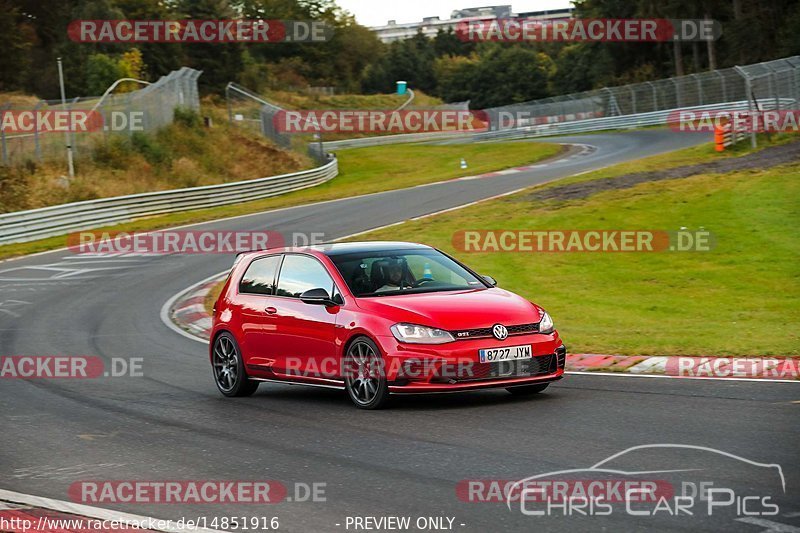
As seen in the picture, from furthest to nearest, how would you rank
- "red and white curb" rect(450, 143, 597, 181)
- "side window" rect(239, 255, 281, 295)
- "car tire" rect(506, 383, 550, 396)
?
"red and white curb" rect(450, 143, 597, 181) < "side window" rect(239, 255, 281, 295) < "car tire" rect(506, 383, 550, 396)

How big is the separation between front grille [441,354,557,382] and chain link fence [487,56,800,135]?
1248 inches

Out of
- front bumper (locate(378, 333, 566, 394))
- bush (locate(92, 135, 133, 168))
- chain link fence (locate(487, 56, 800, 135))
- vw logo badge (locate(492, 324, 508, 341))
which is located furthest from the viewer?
chain link fence (locate(487, 56, 800, 135))

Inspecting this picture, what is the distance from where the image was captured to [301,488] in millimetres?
7195

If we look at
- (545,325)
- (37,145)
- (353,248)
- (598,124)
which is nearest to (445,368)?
(545,325)

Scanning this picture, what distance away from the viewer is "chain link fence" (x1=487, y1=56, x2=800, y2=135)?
143 ft

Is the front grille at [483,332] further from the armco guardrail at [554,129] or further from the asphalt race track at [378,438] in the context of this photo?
the armco guardrail at [554,129]

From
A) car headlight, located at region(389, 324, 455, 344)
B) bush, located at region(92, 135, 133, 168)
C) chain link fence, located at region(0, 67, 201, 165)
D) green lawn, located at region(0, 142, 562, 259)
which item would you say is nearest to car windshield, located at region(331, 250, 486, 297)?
car headlight, located at region(389, 324, 455, 344)

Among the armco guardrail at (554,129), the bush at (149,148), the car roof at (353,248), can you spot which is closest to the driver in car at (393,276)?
the car roof at (353,248)

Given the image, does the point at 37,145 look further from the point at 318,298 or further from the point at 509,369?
the point at 509,369

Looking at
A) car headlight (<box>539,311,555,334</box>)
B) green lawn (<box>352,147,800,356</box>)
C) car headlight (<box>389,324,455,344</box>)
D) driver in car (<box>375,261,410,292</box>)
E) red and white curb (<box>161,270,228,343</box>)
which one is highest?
driver in car (<box>375,261,410,292</box>)

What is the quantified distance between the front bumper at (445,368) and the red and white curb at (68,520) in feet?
11.3

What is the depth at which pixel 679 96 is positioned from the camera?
63594 millimetres

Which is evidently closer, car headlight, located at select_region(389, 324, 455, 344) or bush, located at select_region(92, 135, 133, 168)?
car headlight, located at select_region(389, 324, 455, 344)

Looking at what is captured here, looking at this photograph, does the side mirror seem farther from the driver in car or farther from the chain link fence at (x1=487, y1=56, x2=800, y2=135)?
the chain link fence at (x1=487, y1=56, x2=800, y2=135)
